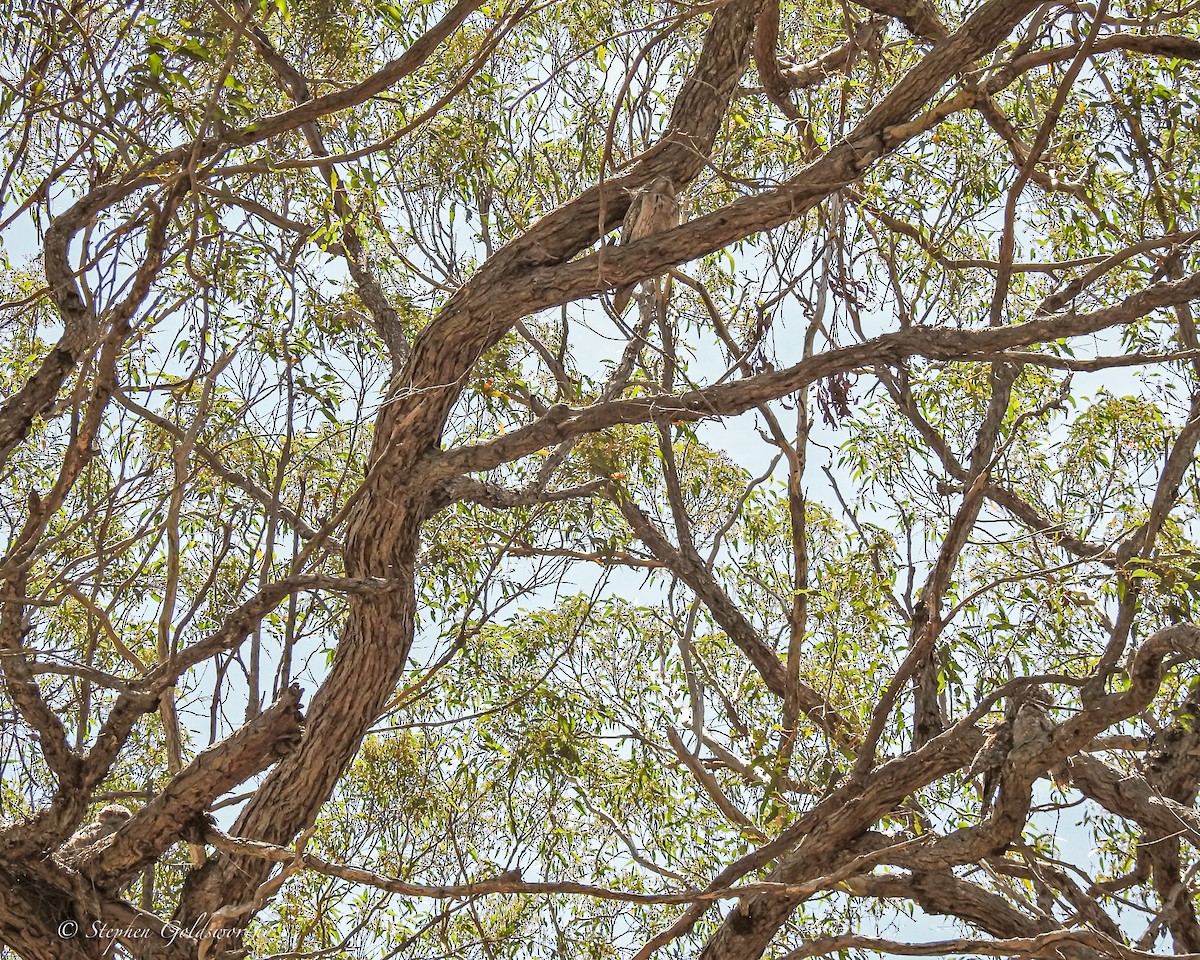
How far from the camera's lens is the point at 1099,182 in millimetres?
5074

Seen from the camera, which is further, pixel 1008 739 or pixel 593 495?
pixel 593 495

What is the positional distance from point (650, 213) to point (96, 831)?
2.60 metres

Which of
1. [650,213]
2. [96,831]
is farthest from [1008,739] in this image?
Answer: [96,831]

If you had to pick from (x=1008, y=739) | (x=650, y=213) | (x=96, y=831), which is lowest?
(x=96, y=831)

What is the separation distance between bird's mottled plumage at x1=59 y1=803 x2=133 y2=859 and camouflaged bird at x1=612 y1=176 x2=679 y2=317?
2.27 m

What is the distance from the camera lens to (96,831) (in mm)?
3475

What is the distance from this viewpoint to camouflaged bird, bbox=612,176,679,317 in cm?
342

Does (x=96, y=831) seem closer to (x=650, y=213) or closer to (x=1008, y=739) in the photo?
(x=650, y=213)

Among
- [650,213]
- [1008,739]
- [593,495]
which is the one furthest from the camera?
[593,495]

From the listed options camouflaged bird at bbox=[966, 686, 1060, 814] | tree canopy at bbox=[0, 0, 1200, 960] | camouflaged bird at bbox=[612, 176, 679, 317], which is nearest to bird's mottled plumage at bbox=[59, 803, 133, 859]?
Answer: tree canopy at bbox=[0, 0, 1200, 960]

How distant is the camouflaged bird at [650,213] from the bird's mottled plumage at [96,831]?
227cm

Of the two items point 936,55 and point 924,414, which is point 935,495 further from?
point 936,55

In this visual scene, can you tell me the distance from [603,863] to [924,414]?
9.11 ft

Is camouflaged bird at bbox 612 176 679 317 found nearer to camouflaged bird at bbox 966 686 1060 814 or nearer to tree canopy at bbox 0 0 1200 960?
tree canopy at bbox 0 0 1200 960
